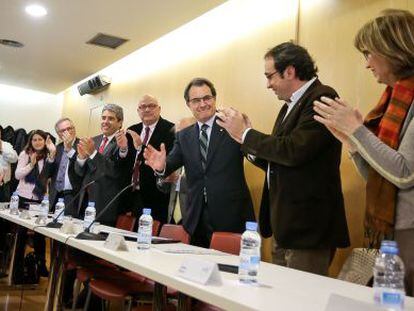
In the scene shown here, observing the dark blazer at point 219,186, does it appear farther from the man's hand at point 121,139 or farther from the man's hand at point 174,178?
the man's hand at point 121,139

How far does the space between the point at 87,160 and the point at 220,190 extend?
167 cm

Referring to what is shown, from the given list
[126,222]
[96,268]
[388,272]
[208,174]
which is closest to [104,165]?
[126,222]

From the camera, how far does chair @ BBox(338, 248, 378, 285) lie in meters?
1.58

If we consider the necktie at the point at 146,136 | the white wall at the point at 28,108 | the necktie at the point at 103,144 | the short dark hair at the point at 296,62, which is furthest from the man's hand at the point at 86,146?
the white wall at the point at 28,108

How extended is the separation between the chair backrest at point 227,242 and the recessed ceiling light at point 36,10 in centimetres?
325

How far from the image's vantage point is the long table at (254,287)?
1.02 metres

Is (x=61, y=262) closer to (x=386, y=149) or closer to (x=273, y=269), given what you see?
(x=273, y=269)

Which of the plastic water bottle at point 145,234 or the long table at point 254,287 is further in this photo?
the plastic water bottle at point 145,234

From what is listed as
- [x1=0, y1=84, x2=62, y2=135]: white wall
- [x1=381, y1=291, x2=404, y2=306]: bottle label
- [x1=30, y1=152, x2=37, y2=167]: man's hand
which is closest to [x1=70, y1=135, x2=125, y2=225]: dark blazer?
[x1=30, y1=152, x2=37, y2=167]: man's hand

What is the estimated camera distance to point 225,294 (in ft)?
3.48

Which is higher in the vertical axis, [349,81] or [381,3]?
[381,3]

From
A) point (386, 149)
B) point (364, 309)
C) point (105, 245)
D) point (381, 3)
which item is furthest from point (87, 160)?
point (364, 309)

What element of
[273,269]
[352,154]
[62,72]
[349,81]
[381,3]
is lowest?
[273,269]

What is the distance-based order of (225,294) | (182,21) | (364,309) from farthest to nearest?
(182,21) → (225,294) → (364,309)
